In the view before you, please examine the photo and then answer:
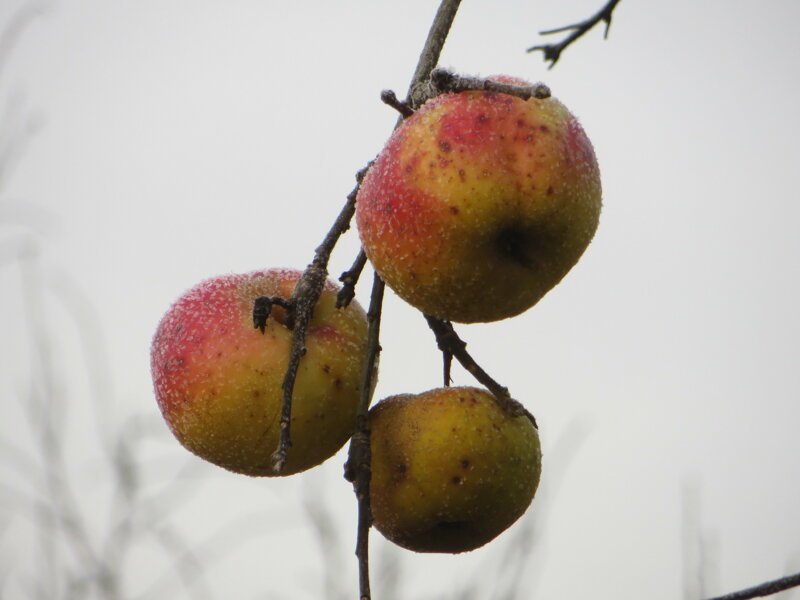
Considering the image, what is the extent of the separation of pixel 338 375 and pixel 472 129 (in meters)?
0.50

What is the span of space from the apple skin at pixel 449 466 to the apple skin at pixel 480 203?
268 millimetres

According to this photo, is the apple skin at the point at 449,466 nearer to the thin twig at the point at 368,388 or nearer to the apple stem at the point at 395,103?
the thin twig at the point at 368,388

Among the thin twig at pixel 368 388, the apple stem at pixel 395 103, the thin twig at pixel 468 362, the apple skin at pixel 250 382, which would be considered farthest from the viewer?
the thin twig at pixel 468 362

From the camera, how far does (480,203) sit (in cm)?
165

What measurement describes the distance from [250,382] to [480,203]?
0.51m

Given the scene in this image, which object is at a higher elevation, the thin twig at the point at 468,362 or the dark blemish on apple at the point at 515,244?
the dark blemish on apple at the point at 515,244

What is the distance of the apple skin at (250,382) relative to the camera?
74.9 inches

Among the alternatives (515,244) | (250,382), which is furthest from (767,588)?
(250,382)

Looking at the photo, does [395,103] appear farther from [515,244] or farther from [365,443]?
[365,443]

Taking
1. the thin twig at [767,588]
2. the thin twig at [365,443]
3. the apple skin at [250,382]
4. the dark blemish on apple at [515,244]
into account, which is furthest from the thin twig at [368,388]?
the thin twig at [767,588]

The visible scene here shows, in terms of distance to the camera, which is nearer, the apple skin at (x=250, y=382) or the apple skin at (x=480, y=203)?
the apple skin at (x=480, y=203)

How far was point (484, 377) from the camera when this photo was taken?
2.02 m

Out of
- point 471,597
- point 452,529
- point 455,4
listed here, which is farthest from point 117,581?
point 455,4

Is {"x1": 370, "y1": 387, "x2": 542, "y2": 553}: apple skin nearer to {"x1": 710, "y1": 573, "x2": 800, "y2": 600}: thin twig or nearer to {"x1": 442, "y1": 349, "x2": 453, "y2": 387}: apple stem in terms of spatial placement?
{"x1": 442, "y1": 349, "x2": 453, "y2": 387}: apple stem
